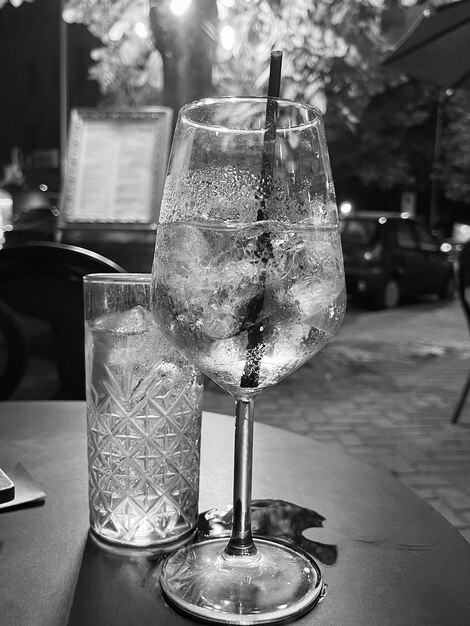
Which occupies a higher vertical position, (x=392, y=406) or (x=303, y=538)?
(x=303, y=538)

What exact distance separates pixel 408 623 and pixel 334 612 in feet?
Answer: 0.23

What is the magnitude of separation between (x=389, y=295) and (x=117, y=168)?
6575 mm

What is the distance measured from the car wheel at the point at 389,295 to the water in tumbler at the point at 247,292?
968 centimetres

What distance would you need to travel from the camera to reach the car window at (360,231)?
10.3 m

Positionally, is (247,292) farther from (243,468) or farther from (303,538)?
(303,538)

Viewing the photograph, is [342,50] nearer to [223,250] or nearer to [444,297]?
[223,250]

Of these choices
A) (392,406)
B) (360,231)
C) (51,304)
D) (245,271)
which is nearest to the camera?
(245,271)

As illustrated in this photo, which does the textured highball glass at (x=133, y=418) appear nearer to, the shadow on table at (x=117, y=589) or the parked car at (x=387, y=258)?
the shadow on table at (x=117, y=589)

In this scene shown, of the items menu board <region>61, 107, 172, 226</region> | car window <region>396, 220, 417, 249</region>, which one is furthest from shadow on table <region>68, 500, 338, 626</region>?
car window <region>396, 220, 417, 249</region>

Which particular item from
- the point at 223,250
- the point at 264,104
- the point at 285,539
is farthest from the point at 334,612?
the point at 264,104

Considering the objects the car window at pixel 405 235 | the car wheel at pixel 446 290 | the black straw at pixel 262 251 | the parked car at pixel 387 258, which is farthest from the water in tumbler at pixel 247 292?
the car wheel at pixel 446 290

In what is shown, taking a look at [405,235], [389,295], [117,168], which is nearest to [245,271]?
[117,168]

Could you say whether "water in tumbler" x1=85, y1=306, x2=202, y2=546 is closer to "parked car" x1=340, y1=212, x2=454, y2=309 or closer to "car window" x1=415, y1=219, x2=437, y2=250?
"parked car" x1=340, y1=212, x2=454, y2=309

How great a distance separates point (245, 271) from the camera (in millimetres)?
656
